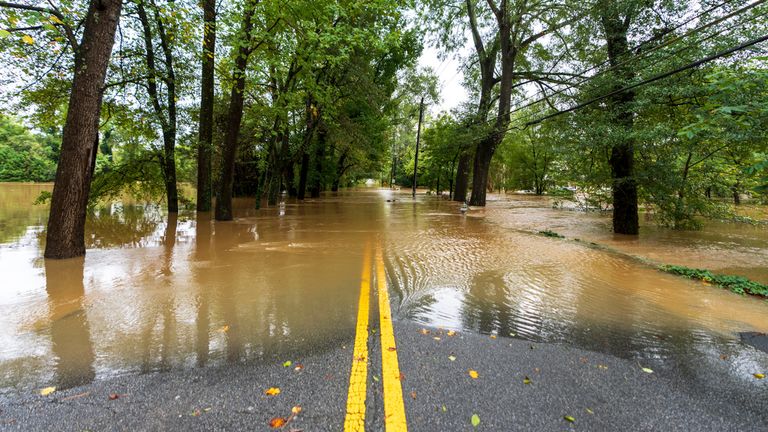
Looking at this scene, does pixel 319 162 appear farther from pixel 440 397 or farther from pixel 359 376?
pixel 440 397

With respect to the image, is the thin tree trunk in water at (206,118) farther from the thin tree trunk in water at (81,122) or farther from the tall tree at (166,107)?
the thin tree trunk in water at (81,122)

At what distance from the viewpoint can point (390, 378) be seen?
257 centimetres

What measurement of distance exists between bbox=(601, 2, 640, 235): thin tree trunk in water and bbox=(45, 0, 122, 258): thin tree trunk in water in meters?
12.1

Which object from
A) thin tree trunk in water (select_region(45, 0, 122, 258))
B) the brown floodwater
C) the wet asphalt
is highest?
thin tree trunk in water (select_region(45, 0, 122, 258))

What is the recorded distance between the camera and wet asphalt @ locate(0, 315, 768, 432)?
208 centimetres

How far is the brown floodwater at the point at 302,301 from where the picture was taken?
3000 mm

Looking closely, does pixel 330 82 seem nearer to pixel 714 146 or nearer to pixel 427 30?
pixel 427 30

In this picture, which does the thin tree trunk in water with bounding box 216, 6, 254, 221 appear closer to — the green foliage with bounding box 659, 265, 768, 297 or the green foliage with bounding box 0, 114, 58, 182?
the green foliage with bounding box 659, 265, 768, 297

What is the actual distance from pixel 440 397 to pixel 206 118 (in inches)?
559

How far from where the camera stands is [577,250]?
8188mm

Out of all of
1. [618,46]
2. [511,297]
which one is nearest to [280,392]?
[511,297]

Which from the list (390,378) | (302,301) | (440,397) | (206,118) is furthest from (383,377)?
(206,118)

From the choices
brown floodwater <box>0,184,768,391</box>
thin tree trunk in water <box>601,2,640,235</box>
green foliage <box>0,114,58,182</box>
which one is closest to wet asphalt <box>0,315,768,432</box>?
brown floodwater <box>0,184,768,391</box>

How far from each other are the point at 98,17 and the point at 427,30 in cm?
2070
